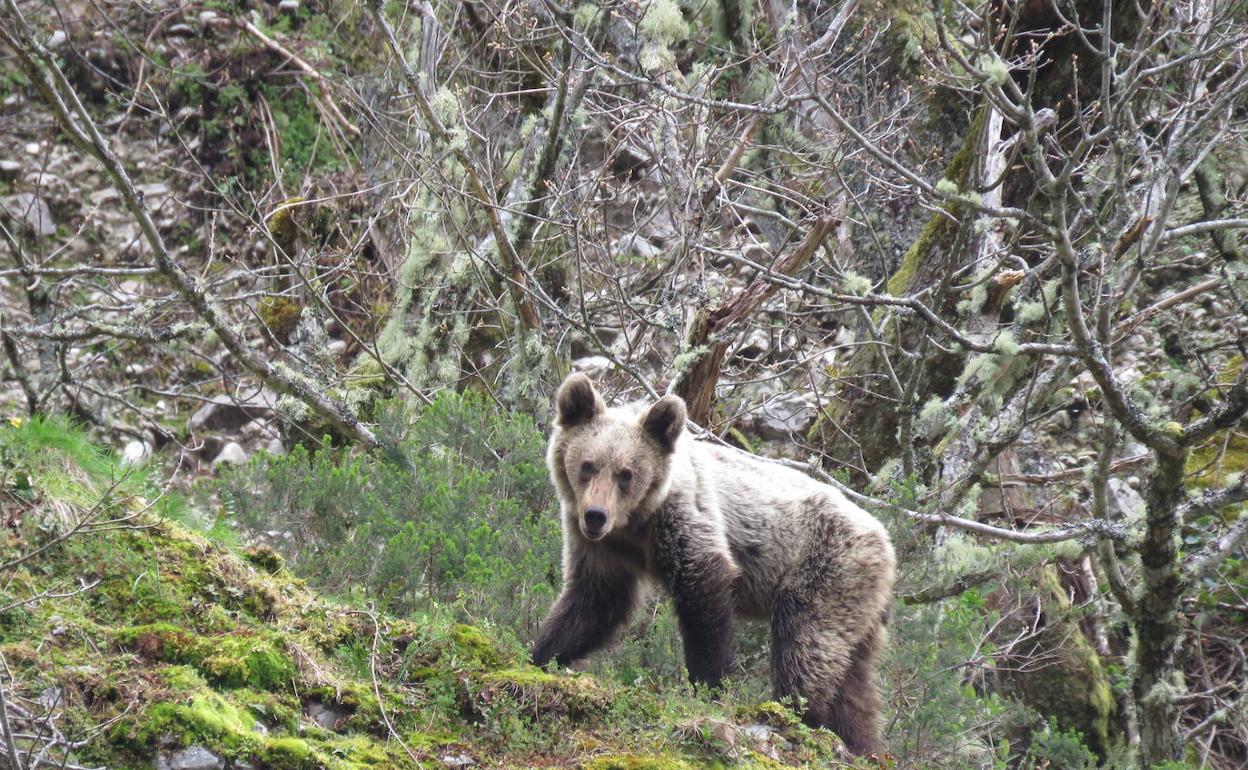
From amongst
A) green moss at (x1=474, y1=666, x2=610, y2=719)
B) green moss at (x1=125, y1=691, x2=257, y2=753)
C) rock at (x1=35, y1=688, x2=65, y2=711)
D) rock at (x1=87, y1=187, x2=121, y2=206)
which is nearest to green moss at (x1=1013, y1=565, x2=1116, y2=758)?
green moss at (x1=474, y1=666, x2=610, y2=719)

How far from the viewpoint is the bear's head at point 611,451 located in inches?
237

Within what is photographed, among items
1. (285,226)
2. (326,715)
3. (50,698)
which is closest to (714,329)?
(326,715)

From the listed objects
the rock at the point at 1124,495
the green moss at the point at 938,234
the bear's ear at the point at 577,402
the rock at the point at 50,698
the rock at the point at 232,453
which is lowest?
the rock at the point at 232,453

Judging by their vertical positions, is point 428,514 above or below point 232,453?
above

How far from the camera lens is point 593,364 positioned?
11.7 metres

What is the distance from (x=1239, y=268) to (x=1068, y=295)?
2.32 m

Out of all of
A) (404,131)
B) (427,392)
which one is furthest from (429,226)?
(404,131)

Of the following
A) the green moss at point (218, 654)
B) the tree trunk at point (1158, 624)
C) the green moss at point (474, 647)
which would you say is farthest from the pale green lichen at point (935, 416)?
the green moss at point (218, 654)

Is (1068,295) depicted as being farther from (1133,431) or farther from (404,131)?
(404,131)

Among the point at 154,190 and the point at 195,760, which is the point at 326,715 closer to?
the point at 195,760

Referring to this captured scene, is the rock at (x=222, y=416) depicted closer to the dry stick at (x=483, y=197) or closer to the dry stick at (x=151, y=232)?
the dry stick at (x=151, y=232)

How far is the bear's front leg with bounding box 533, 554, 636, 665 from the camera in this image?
19.8ft

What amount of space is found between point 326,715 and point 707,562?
236cm

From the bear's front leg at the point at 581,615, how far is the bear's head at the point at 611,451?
0.26m
